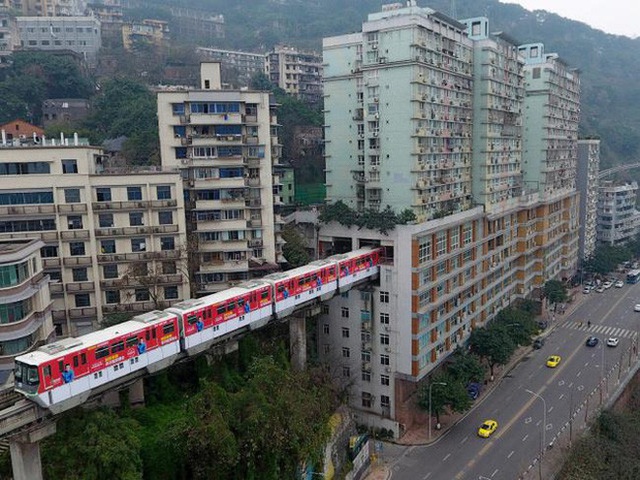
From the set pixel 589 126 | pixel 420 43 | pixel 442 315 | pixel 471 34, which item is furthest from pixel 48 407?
pixel 589 126

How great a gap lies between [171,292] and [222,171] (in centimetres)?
987

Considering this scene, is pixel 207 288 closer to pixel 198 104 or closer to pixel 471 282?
pixel 198 104

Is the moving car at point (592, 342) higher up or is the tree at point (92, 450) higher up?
the tree at point (92, 450)

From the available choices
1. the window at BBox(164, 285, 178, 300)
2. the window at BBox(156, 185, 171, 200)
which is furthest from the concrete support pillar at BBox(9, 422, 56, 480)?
the window at BBox(156, 185, 171, 200)

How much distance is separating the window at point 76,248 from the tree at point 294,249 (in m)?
16.6

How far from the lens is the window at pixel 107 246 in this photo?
38041 millimetres

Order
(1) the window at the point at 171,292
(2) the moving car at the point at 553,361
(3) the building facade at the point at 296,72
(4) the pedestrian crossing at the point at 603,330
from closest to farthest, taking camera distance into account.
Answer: (1) the window at the point at 171,292 → (2) the moving car at the point at 553,361 → (4) the pedestrian crossing at the point at 603,330 → (3) the building facade at the point at 296,72

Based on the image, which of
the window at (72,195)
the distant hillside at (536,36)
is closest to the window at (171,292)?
the window at (72,195)

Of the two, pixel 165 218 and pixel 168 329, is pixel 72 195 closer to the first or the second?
pixel 165 218

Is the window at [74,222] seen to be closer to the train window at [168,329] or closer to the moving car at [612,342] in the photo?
the train window at [168,329]

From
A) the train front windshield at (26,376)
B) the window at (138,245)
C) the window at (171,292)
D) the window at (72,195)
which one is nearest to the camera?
the train front windshield at (26,376)

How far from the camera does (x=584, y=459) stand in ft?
118

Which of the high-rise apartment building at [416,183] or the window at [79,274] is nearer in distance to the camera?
the window at [79,274]

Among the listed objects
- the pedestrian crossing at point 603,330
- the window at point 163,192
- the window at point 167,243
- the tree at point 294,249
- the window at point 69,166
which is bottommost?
the pedestrian crossing at point 603,330
